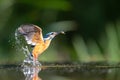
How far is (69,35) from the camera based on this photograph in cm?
192

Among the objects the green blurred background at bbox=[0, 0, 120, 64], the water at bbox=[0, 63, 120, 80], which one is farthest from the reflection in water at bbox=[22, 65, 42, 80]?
the green blurred background at bbox=[0, 0, 120, 64]

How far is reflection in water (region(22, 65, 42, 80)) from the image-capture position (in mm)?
789

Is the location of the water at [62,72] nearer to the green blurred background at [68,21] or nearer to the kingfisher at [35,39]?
the kingfisher at [35,39]

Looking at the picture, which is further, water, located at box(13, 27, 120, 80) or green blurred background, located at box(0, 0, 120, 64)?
green blurred background, located at box(0, 0, 120, 64)

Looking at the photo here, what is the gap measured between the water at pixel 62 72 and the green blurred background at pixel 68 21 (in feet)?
2.50

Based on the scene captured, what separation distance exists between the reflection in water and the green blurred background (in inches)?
30.8

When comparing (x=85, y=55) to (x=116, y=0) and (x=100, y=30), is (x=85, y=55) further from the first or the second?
(x=116, y=0)

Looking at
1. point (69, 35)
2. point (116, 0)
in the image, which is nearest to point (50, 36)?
point (69, 35)

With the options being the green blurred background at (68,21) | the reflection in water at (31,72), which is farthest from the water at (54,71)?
the green blurred background at (68,21)

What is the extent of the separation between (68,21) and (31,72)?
110cm

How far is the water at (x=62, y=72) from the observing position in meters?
0.82

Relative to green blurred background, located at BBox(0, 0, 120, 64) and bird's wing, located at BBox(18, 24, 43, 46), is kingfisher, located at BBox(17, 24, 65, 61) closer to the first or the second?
bird's wing, located at BBox(18, 24, 43, 46)

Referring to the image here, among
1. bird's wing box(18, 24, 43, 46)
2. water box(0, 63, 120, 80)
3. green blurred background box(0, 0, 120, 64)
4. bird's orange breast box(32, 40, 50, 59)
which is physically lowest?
water box(0, 63, 120, 80)

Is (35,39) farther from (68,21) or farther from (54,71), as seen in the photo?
(68,21)
